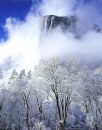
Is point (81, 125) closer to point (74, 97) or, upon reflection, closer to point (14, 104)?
point (14, 104)

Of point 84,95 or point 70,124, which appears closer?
point 84,95

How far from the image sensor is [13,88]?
213 ft

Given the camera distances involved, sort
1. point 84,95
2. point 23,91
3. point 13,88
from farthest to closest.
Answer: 1. point 13,88
2. point 23,91
3. point 84,95

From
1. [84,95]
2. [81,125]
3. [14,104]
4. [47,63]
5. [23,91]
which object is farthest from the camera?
[81,125]

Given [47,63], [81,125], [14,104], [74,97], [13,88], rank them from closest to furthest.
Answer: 1. [74,97]
2. [47,63]
3. [13,88]
4. [14,104]
5. [81,125]

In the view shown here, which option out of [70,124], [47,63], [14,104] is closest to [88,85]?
[47,63]

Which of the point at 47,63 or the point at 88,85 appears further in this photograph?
the point at 88,85

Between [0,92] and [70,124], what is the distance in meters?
28.4

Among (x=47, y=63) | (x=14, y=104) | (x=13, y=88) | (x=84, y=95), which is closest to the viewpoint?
(x=47, y=63)

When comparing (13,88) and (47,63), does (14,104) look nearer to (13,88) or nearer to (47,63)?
(13,88)

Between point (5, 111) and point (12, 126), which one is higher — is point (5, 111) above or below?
above

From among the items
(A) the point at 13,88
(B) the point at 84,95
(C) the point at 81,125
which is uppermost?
(A) the point at 13,88

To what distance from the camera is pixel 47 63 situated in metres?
37.5

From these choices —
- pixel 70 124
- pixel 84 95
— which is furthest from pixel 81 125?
pixel 84 95
